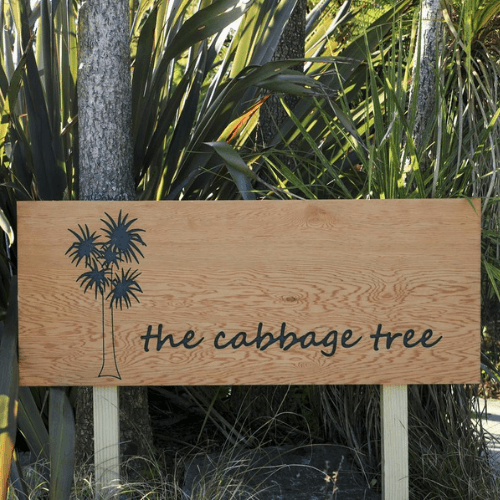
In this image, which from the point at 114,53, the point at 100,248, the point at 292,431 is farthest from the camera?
the point at 292,431

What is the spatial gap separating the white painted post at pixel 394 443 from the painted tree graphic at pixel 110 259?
78 centimetres

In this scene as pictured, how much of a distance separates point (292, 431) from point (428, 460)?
57 centimetres

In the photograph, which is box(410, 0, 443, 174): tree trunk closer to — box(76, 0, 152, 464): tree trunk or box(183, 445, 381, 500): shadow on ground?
box(76, 0, 152, 464): tree trunk

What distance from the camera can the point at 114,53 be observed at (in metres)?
2.30

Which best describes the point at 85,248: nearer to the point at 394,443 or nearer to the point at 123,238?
the point at 123,238

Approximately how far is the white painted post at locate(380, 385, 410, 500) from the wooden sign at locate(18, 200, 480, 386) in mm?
90

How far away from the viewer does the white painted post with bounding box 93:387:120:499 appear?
2.12 metres

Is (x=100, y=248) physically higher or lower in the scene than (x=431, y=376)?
higher

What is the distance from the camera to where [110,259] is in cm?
208

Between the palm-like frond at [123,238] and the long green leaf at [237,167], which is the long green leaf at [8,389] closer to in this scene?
the palm-like frond at [123,238]

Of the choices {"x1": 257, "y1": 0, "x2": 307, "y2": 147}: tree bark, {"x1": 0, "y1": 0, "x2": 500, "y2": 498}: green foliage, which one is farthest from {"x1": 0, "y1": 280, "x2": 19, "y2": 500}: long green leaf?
{"x1": 257, "y1": 0, "x2": 307, "y2": 147}: tree bark

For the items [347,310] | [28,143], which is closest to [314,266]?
[347,310]

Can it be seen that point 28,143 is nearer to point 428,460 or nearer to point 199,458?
point 199,458

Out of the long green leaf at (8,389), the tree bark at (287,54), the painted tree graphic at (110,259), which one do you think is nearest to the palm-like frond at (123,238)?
the painted tree graphic at (110,259)
